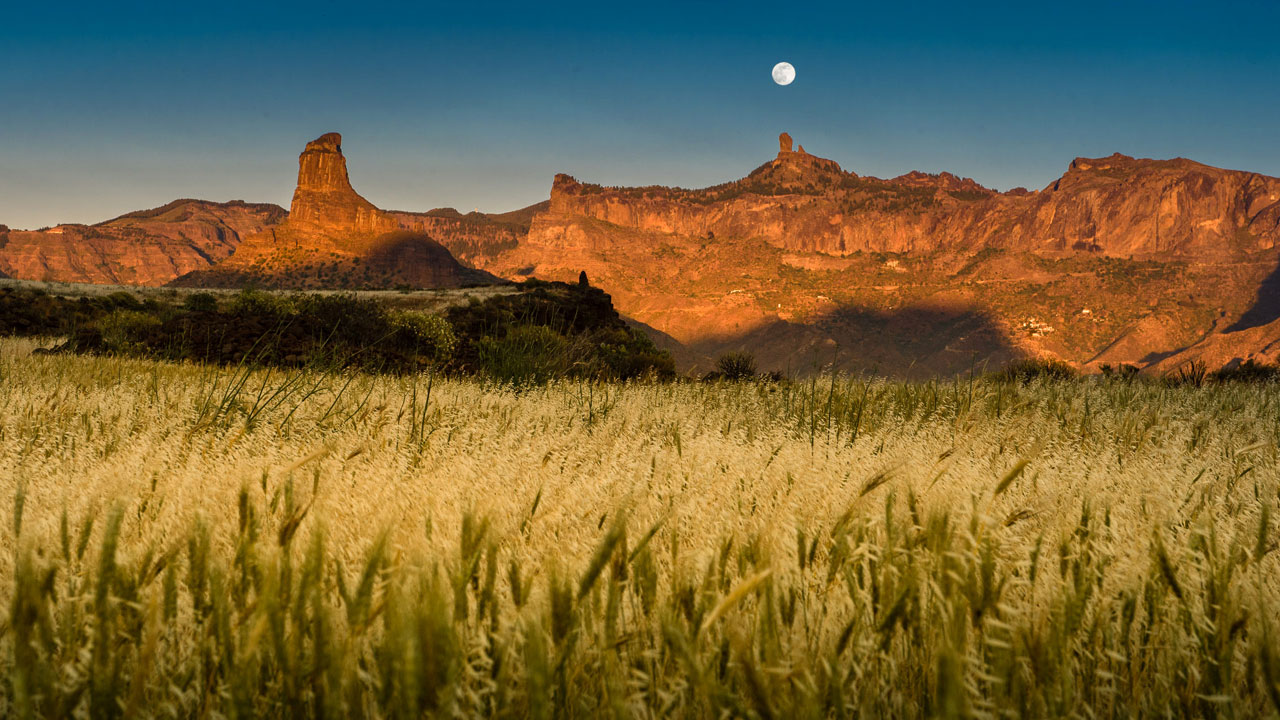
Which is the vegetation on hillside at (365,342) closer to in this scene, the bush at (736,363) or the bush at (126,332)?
the bush at (126,332)

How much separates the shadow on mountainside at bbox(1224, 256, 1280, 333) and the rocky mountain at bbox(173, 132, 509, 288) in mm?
133121

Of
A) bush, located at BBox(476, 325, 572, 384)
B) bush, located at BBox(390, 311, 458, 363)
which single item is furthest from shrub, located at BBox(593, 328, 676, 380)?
bush, located at BBox(390, 311, 458, 363)

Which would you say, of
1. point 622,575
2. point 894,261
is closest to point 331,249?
point 894,261

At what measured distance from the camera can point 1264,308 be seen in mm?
120438

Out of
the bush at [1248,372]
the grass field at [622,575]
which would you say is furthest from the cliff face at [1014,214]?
the grass field at [622,575]

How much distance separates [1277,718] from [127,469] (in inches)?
125

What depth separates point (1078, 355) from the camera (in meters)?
109

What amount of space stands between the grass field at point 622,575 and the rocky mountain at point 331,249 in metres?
115

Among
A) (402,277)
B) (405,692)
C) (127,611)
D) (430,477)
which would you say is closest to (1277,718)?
(405,692)

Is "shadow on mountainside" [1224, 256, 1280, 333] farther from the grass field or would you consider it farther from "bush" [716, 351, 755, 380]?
the grass field

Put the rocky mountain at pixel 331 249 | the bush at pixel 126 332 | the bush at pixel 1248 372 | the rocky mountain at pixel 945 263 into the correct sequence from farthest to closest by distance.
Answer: the rocky mountain at pixel 331 249 < the rocky mountain at pixel 945 263 < the bush at pixel 1248 372 < the bush at pixel 126 332

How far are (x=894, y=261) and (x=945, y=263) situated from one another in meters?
11.1

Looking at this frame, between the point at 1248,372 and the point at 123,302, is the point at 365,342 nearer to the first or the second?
the point at 1248,372

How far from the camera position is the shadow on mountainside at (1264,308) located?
116250 mm
